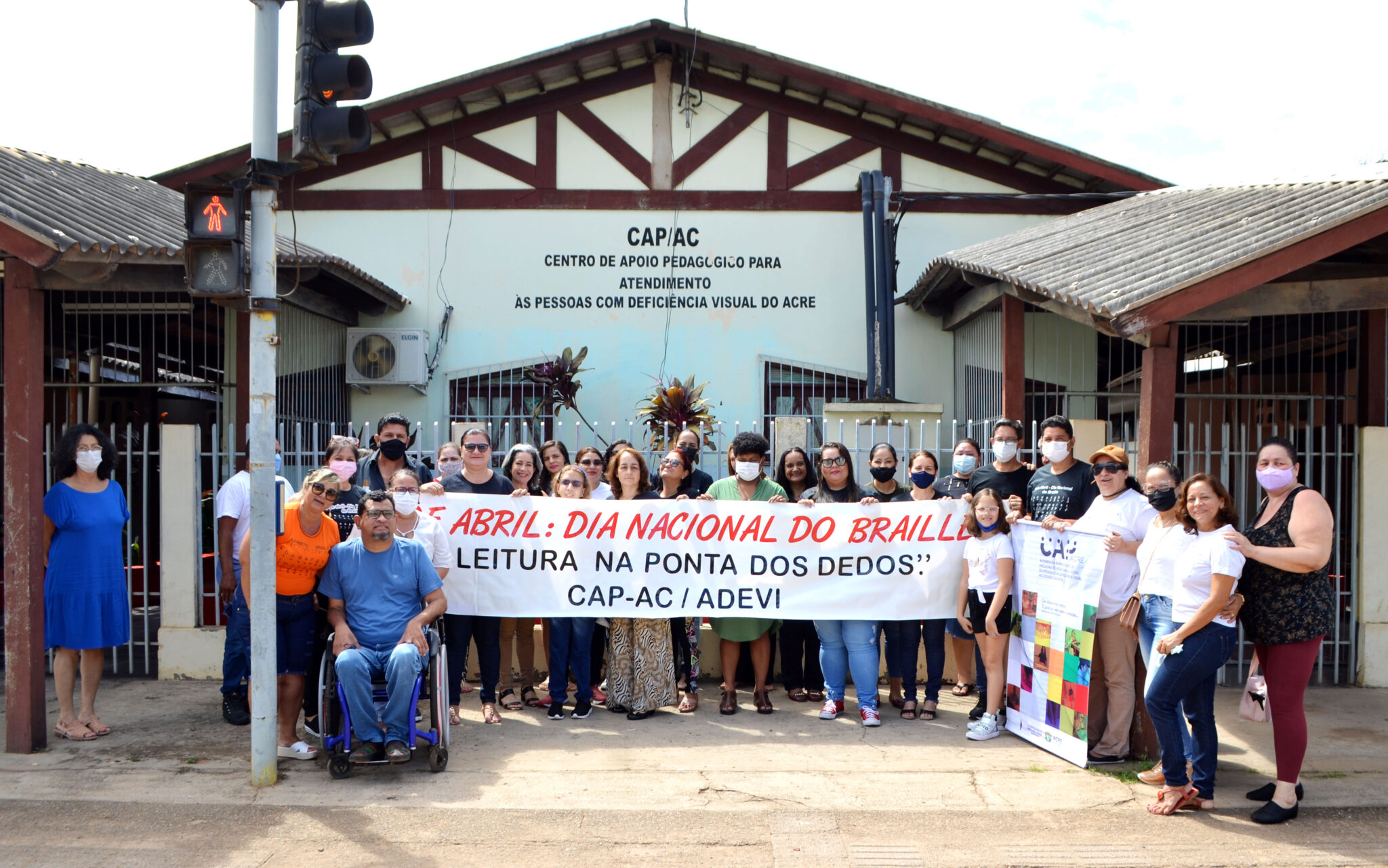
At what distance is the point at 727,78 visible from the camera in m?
12.9

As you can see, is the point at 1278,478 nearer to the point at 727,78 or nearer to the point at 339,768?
the point at 339,768

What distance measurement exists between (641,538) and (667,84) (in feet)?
24.1

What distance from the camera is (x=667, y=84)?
12.8 meters

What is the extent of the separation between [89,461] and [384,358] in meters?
5.83

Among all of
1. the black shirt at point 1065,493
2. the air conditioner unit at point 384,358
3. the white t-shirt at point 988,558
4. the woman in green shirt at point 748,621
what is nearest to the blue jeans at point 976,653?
the white t-shirt at point 988,558

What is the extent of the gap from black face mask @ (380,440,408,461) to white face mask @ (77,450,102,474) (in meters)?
1.70

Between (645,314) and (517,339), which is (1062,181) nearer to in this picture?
(645,314)

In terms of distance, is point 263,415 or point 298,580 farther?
point 298,580

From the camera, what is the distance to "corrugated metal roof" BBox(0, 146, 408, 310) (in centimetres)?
647

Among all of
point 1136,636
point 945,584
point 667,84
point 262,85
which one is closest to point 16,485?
point 262,85

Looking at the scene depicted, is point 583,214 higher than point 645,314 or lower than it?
higher

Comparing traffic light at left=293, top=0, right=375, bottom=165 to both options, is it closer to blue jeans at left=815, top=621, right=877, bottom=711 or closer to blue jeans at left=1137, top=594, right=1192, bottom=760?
blue jeans at left=815, top=621, right=877, bottom=711

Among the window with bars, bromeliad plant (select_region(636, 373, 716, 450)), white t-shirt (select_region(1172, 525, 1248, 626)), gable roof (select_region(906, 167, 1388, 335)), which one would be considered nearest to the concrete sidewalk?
white t-shirt (select_region(1172, 525, 1248, 626))

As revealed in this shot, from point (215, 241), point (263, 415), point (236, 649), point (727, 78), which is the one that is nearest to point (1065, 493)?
point (263, 415)
